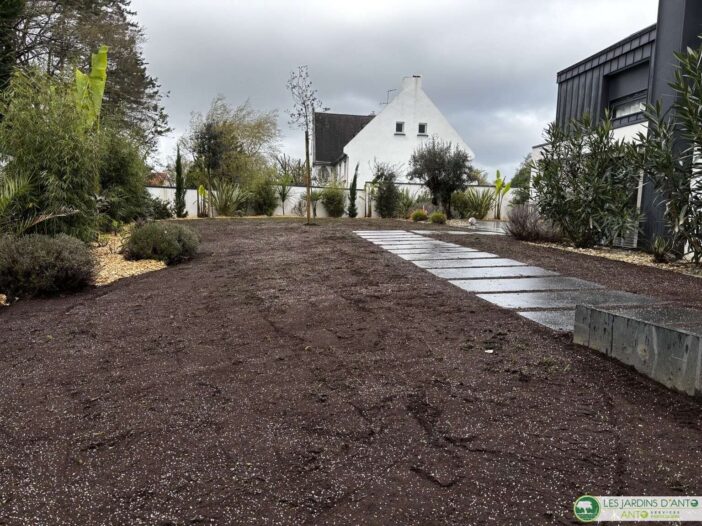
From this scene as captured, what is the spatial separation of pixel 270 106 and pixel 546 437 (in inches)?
1136

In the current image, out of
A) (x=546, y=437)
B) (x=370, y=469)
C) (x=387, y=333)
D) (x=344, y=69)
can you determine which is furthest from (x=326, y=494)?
(x=344, y=69)

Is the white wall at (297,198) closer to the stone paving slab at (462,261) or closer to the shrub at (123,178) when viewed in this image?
the shrub at (123,178)

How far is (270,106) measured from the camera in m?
28.2

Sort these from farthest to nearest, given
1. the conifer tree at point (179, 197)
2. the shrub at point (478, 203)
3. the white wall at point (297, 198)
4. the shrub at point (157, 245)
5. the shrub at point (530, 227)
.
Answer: the white wall at point (297, 198) < the shrub at point (478, 203) < the conifer tree at point (179, 197) < the shrub at point (530, 227) < the shrub at point (157, 245)

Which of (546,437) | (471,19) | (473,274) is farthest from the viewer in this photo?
(471,19)

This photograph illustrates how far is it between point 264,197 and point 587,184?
15.8 meters

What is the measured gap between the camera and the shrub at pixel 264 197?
21422mm

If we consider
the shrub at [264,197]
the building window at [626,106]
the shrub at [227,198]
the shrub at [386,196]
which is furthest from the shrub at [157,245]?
the shrub at [386,196]

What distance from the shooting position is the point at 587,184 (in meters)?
7.91

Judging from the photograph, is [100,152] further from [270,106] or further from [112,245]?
[270,106]

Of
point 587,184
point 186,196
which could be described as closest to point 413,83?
point 186,196

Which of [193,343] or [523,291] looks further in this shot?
[523,291]

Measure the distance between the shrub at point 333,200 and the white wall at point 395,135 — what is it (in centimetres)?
556

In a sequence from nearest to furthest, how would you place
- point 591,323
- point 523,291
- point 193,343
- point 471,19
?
point 591,323 → point 193,343 → point 523,291 → point 471,19
